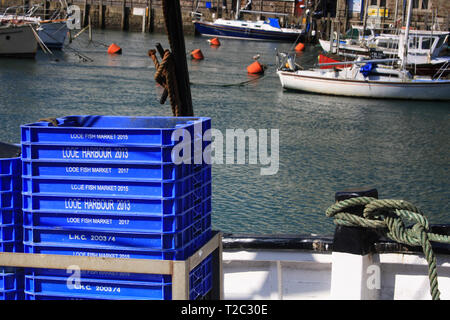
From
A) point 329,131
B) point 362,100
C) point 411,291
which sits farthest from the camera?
point 362,100

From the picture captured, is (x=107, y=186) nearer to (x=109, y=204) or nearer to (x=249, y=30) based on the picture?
(x=109, y=204)

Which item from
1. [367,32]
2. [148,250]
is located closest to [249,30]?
[367,32]

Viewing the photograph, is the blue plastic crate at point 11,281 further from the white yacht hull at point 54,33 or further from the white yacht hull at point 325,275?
the white yacht hull at point 54,33

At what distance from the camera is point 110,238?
340 cm

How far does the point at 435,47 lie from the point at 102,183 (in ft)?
91.3

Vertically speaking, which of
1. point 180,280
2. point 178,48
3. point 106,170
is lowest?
point 180,280

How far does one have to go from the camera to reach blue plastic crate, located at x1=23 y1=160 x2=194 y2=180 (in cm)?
333

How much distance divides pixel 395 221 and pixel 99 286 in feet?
5.46

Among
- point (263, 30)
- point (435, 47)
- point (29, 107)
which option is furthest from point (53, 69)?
point (263, 30)

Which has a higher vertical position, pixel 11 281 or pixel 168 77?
pixel 168 77

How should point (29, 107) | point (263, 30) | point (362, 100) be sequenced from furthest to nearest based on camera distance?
point (263, 30) < point (362, 100) < point (29, 107)

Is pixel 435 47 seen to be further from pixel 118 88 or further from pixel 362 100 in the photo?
pixel 118 88
